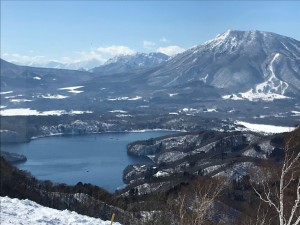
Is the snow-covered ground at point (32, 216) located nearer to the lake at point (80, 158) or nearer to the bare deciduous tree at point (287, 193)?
the bare deciduous tree at point (287, 193)

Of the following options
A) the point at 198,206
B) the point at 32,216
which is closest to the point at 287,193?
the point at 198,206

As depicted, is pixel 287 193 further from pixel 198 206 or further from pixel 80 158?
pixel 80 158

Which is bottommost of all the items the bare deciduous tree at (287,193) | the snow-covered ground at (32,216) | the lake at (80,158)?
the lake at (80,158)

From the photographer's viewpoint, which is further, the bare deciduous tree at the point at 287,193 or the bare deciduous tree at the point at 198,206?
the bare deciduous tree at the point at 198,206

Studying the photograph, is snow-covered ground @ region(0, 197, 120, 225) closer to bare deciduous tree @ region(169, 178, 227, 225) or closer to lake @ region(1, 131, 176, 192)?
bare deciduous tree @ region(169, 178, 227, 225)

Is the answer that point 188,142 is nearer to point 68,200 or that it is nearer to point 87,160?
point 87,160

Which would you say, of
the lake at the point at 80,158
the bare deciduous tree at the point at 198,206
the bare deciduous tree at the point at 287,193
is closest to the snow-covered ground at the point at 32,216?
the bare deciduous tree at the point at 198,206

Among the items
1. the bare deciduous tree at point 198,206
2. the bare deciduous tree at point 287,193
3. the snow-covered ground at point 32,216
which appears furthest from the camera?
the snow-covered ground at point 32,216
